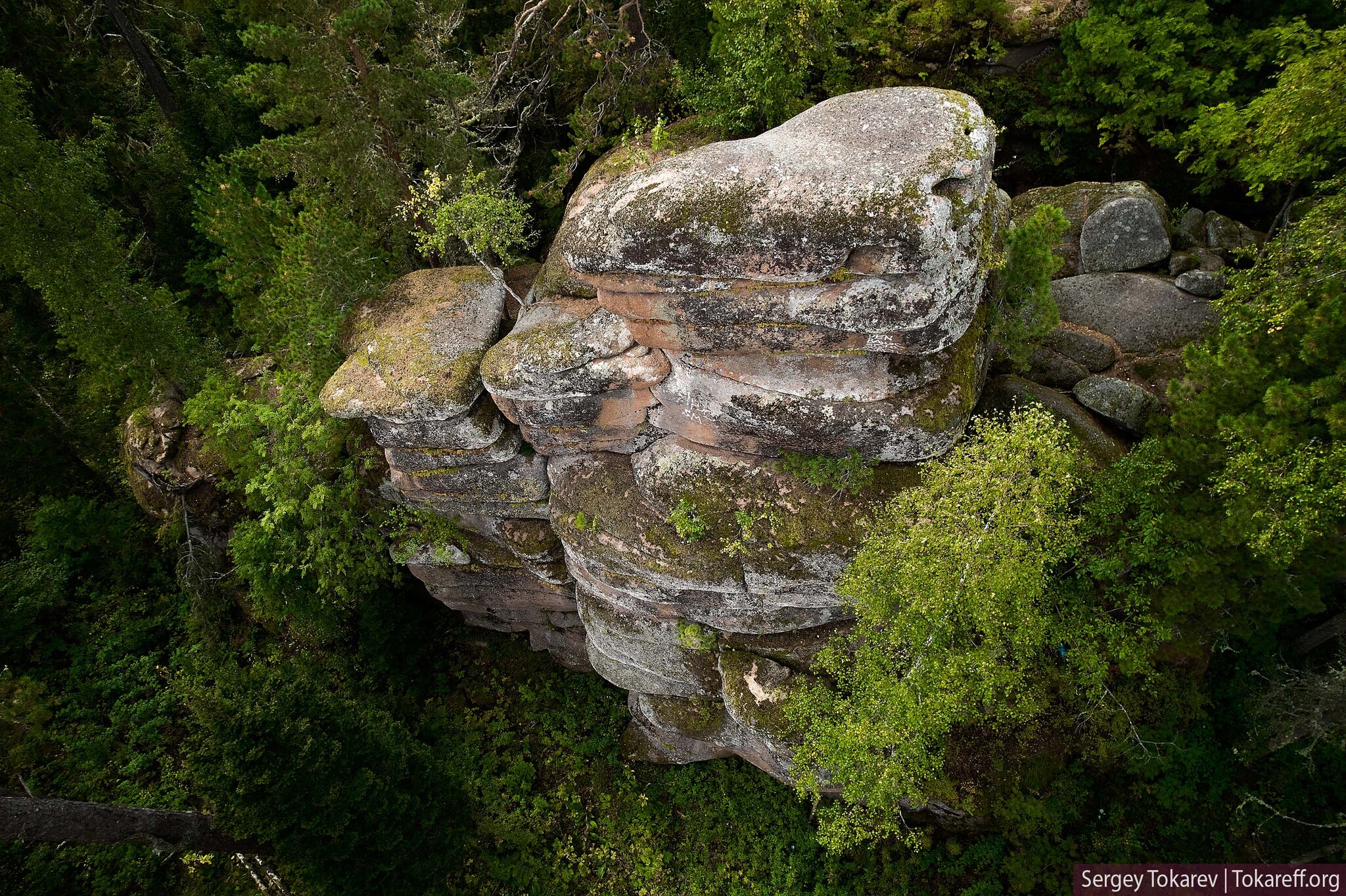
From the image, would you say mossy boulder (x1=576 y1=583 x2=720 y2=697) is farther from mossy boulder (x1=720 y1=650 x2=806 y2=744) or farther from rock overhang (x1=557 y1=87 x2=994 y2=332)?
rock overhang (x1=557 y1=87 x2=994 y2=332)

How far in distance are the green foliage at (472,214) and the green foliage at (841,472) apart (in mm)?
8472

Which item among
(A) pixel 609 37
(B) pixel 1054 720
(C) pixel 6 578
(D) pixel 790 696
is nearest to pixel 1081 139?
(A) pixel 609 37

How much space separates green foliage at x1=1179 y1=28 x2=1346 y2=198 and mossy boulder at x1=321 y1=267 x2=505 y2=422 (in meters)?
14.7

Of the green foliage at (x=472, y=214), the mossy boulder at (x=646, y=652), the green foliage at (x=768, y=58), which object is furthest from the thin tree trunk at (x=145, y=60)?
the mossy boulder at (x=646, y=652)

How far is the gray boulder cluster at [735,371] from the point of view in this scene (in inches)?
367

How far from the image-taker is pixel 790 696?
13.2 meters

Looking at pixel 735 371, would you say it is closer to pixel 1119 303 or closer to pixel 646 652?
pixel 646 652

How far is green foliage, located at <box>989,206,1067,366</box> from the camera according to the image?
34.8ft

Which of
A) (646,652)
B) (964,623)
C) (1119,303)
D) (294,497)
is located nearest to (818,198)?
(964,623)

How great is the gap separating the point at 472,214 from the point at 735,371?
7120 mm

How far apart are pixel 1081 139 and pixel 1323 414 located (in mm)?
10301

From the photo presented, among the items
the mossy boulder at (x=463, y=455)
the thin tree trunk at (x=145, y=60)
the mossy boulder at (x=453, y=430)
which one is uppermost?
the thin tree trunk at (x=145, y=60)

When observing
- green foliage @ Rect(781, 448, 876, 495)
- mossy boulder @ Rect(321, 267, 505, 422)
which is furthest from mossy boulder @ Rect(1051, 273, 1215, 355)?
mossy boulder @ Rect(321, 267, 505, 422)

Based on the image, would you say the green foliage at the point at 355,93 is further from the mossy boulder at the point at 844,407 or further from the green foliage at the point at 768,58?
the mossy boulder at the point at 844,407
